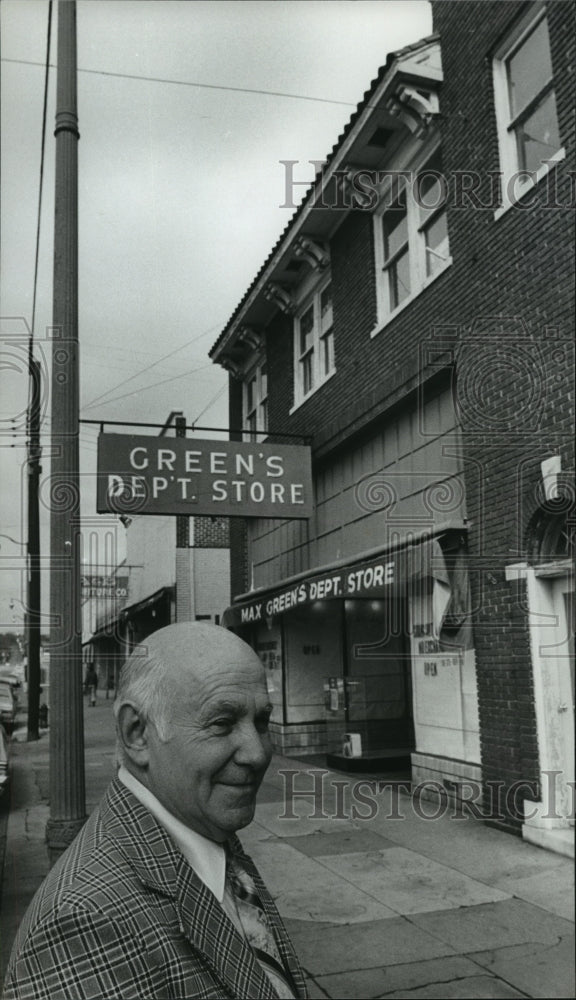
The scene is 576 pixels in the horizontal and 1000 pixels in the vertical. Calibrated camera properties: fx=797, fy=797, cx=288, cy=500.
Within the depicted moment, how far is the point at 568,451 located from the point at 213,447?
2.85m

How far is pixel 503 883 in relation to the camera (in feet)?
14.0

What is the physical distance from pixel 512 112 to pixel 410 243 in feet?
6.14

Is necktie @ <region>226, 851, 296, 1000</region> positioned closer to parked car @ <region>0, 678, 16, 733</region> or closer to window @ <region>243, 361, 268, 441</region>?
window @ <region>243, 361, 268, 441</region>

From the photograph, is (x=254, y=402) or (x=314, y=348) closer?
(x=254, y=402)

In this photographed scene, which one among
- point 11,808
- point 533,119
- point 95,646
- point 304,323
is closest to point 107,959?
point 95,646

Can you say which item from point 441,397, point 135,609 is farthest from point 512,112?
point 135,609

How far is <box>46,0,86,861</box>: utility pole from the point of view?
11.8ft

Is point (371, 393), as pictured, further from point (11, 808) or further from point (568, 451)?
point (11, 808)

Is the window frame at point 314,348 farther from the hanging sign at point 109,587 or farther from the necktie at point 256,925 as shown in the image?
the necktie at point 256,925

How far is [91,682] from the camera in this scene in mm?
3914

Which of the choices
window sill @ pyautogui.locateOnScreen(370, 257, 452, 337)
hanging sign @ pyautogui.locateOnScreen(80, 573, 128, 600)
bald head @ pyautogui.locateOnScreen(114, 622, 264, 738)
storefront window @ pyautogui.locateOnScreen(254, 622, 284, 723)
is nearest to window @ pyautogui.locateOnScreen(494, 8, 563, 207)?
window sill @ pyautogui.locateOnScreen(370, 257, 452, 337)

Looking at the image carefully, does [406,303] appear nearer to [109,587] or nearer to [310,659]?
[310,659]

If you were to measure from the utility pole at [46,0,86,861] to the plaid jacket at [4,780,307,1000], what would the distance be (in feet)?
7.75

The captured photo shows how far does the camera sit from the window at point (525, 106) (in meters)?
5.77
